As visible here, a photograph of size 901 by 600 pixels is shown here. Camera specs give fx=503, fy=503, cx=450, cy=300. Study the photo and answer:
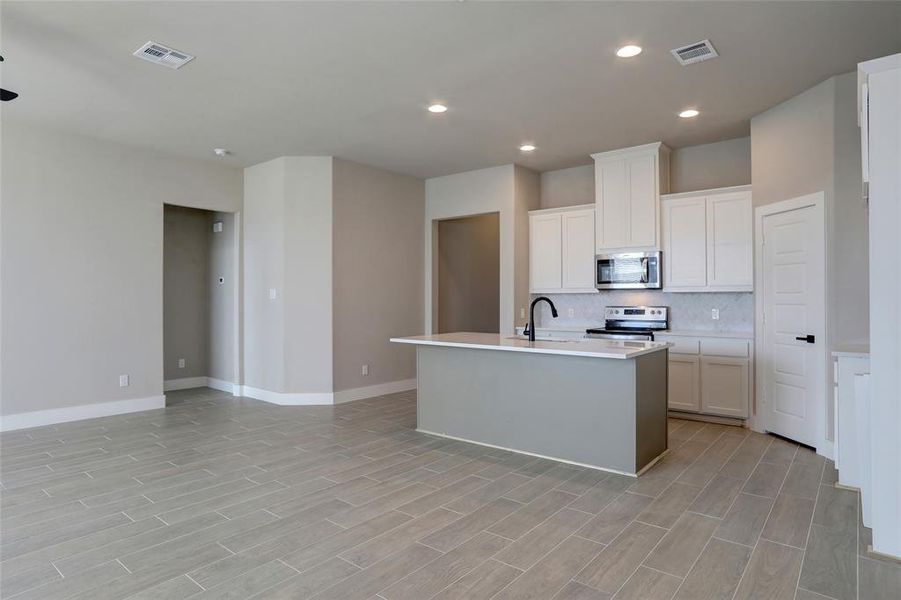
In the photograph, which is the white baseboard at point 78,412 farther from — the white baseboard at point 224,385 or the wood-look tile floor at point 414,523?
the white baseboard at point 224,385

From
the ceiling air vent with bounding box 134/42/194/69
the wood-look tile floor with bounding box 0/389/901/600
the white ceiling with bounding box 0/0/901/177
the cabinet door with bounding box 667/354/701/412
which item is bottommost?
the wood-look tile floor with bounding box 0/389/901/600

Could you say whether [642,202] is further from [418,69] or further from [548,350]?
[418,69]

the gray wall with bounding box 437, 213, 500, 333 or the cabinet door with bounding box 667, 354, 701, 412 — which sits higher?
the gray wall with bounding box 437, 213, 500, 333

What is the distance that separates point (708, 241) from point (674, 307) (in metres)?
0.91

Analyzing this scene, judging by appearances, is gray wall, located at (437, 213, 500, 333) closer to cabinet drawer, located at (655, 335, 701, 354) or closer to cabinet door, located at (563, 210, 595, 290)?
cabinet door, located at (563, 210, 595, 290)

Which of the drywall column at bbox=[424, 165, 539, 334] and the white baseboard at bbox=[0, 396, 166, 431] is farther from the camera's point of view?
the drywall column at bbox=[424, 165, 539, 334]

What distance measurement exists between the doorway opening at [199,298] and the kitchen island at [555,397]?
375cm

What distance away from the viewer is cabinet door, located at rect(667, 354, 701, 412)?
5277mm

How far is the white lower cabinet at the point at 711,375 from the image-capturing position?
4.98m

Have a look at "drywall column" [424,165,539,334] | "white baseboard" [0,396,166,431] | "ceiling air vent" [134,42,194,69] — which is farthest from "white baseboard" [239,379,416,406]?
"ceiling air vent" [134,42,194,69]

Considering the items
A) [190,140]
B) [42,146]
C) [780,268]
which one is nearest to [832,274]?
[780,268]

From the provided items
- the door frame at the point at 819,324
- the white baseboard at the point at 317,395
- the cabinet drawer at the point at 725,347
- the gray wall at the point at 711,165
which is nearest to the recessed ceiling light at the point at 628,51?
the door frame at the point at 819,324

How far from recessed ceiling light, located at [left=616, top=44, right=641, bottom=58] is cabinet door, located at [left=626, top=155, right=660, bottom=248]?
7.73 ft

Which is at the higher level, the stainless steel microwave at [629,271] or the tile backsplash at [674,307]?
the stainless steel microwave at [629,271]
